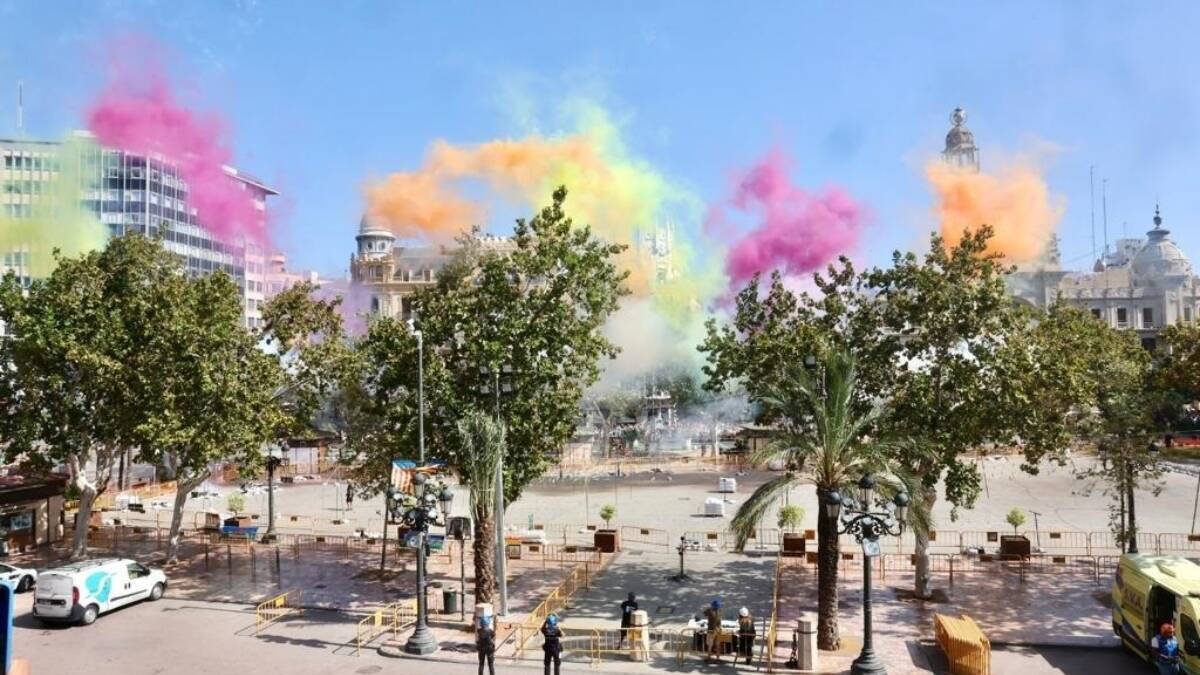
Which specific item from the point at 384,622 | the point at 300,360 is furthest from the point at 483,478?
the point at 300,360

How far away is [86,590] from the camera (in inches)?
907

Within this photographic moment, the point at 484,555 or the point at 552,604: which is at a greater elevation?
the point at 484,555

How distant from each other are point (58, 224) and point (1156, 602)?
356ft

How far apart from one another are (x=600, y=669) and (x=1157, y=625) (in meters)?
11.2

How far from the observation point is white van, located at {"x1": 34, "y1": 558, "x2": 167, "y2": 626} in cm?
2267

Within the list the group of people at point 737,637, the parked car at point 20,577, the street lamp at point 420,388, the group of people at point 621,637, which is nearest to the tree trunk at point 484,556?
the street lamp at point 420,388

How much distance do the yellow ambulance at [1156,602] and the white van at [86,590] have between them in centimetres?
2478

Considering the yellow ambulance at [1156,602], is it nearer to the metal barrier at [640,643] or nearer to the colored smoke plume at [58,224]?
the metal barrier at [640,643]

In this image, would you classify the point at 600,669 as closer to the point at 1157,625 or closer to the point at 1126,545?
the point at 1157,625

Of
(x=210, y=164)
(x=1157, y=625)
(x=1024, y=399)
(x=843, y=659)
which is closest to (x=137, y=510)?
(x=843, y=659)

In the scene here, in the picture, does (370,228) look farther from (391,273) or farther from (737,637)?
(737,637)

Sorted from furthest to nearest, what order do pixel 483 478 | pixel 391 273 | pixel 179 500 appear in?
pixel 391 273
pixel 179 500
pixel 483 478

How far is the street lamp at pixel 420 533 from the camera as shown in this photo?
20.6 m

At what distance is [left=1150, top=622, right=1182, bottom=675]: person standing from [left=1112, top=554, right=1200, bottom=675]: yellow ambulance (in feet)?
0.63
